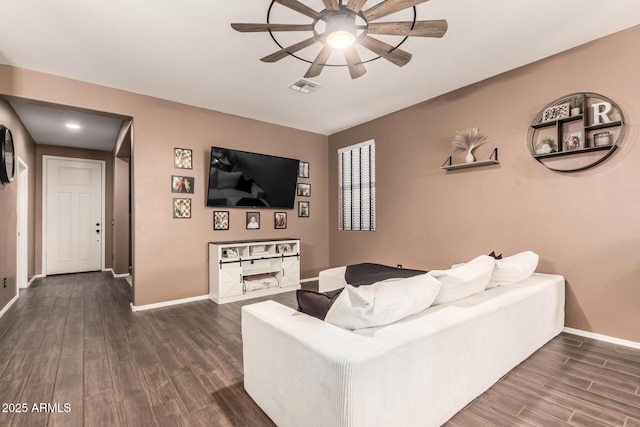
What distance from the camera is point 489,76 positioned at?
11.5 feet

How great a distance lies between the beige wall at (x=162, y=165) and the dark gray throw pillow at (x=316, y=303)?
305 cm

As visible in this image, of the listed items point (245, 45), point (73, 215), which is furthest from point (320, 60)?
point (73, 215)

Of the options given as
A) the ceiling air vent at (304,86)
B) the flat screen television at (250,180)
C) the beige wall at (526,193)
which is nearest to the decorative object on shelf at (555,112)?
the beige wall at (526,193)

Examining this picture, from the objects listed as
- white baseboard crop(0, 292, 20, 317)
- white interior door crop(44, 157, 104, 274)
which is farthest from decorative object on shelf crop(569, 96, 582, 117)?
white interior door crop(44, 157, 104, 274)

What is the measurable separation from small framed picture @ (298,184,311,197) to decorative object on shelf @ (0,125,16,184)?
3806 millimetres

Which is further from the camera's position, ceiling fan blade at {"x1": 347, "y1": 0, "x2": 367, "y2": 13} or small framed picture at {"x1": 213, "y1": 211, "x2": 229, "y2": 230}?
small framed picture at {"x1": 213, "y1": 211, "x2": 229, "y2": 230}

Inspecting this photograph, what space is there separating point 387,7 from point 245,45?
146 centimetres

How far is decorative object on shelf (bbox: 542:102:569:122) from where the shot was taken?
117 inches

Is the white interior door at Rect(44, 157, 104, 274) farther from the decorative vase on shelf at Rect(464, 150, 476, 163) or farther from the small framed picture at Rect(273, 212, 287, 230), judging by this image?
the decorative vase on shelf at Rect(464, 150, 476, 163)

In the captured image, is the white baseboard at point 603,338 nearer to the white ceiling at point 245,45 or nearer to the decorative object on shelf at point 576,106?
the decorative object on shelf at point 576,106

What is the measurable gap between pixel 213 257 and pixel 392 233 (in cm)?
263

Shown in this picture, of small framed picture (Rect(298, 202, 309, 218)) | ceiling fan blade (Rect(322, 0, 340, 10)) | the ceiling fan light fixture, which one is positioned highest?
ceiling fan blade (Rect(322, 0, 340, 10))

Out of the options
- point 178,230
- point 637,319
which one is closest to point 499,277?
point 637,319

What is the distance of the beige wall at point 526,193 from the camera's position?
8.87 feet
